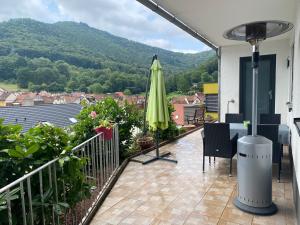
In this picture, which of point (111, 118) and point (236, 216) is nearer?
point (236, 216)

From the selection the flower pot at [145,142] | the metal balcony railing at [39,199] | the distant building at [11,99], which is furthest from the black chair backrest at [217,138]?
the distant building at [11,99]

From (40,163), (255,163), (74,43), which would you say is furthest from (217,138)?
(74,43)

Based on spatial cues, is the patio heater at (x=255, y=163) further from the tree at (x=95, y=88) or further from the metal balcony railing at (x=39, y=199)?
the tree at (x=95, y=88)

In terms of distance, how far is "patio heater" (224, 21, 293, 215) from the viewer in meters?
2.56

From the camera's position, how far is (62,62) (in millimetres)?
6914

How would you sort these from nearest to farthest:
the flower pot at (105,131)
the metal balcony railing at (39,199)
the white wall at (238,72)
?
the metal balcony railing at (39,199) < the flower pot at (105,131) < the white wall at (238,72)

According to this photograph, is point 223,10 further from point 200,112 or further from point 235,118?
point 200,112

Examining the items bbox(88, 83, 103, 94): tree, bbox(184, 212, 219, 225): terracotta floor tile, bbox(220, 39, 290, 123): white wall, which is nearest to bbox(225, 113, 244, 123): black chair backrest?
bbox(220, 39, 290, 123): white wall

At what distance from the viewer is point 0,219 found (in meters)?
1.33

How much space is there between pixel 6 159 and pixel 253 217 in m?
2.37

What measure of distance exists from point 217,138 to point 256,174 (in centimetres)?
124

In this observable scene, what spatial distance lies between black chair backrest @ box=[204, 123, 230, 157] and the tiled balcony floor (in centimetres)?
38

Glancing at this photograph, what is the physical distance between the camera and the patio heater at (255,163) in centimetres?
256

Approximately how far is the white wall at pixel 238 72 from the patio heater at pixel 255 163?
4.30 meters
